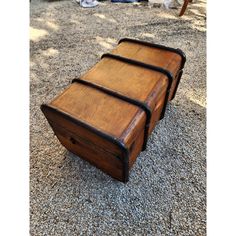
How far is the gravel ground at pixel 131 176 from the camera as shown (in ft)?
3.21

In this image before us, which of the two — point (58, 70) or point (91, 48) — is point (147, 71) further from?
A: point (91, 48)

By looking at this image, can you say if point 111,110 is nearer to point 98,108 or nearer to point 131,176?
point 98,108

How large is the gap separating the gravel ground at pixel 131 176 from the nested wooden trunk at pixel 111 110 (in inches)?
5.0

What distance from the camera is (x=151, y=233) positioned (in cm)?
95

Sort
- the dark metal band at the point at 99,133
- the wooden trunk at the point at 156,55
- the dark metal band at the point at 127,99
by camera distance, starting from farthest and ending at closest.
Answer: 1. the wooden trunk at the point at 156,55
2. the dark metal band at the point at 127,99
3. the dark metal band at the point at 99,133

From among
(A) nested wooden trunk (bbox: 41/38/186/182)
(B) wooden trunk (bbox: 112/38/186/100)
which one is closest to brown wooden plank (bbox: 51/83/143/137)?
(A) nested wooden trunk (bbox: 41/38/186/182)

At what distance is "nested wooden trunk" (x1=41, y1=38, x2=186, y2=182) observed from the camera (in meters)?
0.83

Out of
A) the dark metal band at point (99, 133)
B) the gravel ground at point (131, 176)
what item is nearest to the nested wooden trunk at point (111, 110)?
the dark metal band at point (99, 133)

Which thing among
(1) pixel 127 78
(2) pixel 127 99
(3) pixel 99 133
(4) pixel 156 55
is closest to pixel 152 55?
(4) pixel 156 55

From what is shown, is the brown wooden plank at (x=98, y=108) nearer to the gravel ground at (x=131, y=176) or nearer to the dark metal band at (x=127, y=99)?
the dark metal band at (x=127, y=99)

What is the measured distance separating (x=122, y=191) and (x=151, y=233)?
0.24 meters

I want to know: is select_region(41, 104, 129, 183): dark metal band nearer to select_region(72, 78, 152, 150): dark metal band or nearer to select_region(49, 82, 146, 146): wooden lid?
select_region(49, 82, 146, 146): wooden lid

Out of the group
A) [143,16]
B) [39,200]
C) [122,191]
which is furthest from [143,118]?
[143,16]

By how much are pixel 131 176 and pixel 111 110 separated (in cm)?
44
